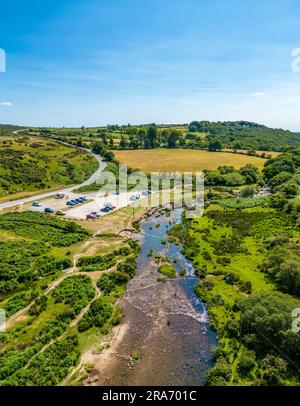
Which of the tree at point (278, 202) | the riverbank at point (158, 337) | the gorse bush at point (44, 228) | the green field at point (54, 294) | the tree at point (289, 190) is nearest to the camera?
the riverbank at point (158, 337)

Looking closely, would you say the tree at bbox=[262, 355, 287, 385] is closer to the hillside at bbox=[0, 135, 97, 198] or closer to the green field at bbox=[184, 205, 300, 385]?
the green field at bbox=[184, 205, 300, 385]

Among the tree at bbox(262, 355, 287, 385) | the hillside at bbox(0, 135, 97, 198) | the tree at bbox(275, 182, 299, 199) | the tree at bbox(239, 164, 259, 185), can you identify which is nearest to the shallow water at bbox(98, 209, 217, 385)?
the tree at bbox(262, 355, 287, 385)

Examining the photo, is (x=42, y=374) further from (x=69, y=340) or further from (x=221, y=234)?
(x=221, y=234)

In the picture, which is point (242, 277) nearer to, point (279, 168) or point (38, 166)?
point (279, 168)

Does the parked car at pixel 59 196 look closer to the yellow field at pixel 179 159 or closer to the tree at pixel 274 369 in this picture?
the yellow field at pixel 179 159

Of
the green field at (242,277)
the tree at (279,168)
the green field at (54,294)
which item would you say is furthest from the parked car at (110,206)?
the tree at (279,168)

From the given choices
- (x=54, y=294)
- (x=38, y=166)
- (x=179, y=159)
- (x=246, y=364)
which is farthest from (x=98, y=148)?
(x=246, y=364)
